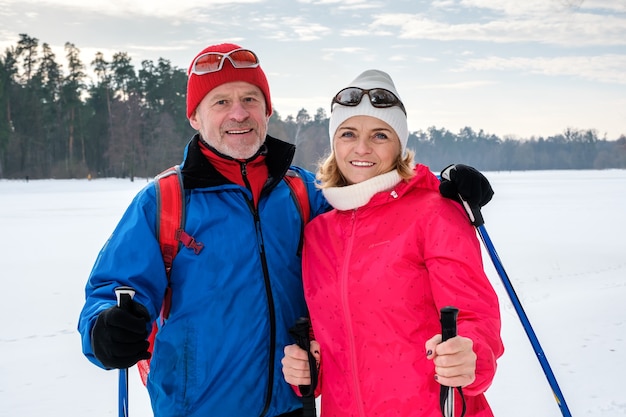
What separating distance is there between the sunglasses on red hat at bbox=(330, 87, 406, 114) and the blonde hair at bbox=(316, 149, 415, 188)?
0.22m

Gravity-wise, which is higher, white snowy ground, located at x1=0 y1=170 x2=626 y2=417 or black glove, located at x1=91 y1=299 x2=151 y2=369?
black glove, located at x1=91 y1=299 x2=151 y2=369

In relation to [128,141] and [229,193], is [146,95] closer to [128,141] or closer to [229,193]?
[128,141]

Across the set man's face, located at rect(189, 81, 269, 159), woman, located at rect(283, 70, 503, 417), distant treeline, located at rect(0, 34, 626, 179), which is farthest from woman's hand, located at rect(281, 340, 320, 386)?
distant treeline, located at rect(0, 34, 626, 179)

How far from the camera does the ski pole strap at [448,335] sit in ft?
5.06

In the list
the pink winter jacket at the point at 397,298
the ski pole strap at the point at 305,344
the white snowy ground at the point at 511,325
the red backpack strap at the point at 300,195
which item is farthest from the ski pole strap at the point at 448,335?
the white snowy ground at the point at 511,325

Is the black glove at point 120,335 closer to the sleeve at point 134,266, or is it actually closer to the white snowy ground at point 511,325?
the sleeve at point 134,266

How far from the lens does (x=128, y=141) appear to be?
59.2 metres

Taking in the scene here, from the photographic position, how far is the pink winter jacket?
184 cm

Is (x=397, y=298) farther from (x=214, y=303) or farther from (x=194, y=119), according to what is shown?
(x=194, y=119)

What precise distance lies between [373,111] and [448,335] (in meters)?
1.09

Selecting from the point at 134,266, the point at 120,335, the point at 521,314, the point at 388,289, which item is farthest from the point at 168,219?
the point at 521,314

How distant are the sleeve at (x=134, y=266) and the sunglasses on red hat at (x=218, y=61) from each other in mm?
769

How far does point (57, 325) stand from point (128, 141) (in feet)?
184

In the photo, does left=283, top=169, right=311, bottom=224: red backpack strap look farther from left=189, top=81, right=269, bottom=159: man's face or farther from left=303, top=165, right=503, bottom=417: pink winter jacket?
left=303, top=165, right=503, bottom=417: pink winter jacket
